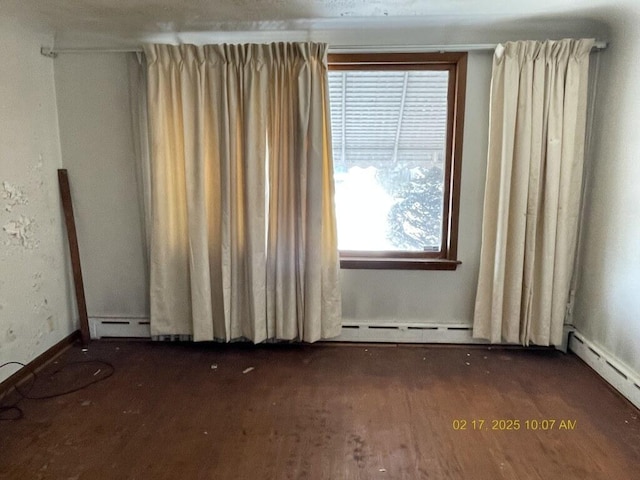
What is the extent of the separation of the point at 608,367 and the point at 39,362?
3534 mm

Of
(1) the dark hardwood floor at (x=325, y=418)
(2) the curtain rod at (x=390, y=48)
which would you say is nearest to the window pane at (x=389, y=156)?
(2) the curtain rod at (x=390, y=48)

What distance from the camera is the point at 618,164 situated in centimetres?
250

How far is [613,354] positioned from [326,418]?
5.81 ft

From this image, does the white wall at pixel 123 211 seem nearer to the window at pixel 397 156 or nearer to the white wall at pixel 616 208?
the window at pixel 397 156

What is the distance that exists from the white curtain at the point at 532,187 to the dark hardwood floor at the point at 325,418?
362 mm

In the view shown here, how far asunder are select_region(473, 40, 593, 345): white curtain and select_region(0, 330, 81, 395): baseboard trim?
2.89m

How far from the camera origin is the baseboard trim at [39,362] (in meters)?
2.45

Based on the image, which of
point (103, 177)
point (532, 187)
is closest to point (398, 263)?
point (532, 187)

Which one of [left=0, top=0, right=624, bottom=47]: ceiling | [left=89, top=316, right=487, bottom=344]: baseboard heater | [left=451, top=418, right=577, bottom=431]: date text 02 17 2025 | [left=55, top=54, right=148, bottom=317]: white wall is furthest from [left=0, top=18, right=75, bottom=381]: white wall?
[left=451, top=418, right=577, bottom=431]: date text 02 17 2025

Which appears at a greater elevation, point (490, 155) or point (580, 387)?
point (490, 155)

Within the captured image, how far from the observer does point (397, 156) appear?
115 inches

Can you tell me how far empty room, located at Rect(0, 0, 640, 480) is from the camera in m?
2.36

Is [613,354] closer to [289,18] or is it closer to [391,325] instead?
[391,325]

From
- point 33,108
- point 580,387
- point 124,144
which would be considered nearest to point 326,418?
point 580,387
